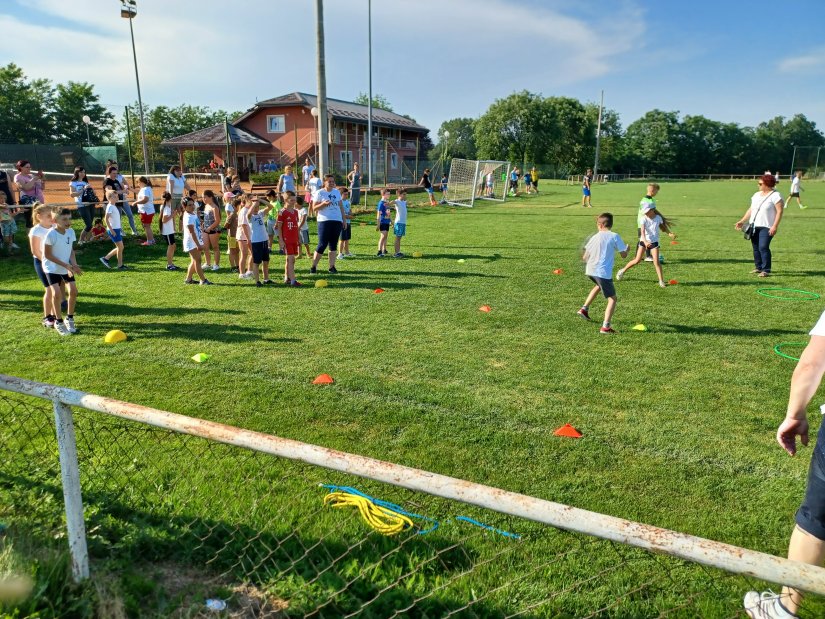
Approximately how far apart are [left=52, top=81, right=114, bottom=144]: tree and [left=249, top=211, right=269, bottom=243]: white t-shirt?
59403 mm

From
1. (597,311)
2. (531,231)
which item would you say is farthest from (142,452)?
(531,231)

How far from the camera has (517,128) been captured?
80.4 m

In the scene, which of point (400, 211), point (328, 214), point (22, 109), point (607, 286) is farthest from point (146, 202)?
point (22, 109)

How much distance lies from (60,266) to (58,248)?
0.27 m

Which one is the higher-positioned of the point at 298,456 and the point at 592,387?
the point at 298,456

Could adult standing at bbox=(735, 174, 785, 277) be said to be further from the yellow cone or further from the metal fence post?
the metal fence post

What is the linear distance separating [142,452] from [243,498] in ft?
3.79

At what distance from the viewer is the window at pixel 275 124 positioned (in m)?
50.8

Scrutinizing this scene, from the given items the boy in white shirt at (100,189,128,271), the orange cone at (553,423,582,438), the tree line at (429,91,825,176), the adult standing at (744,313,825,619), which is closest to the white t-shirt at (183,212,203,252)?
the boy in white shirt at (100,189,128,271)

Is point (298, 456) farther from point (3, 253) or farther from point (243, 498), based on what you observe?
point (3, 253)

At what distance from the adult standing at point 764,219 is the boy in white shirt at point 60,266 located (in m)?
11.6

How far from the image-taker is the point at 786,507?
387 centimetres

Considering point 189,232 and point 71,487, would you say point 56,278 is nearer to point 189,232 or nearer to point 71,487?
point 189,232

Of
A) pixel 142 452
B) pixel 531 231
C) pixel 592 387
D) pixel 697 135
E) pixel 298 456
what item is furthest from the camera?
pixel 697 135
